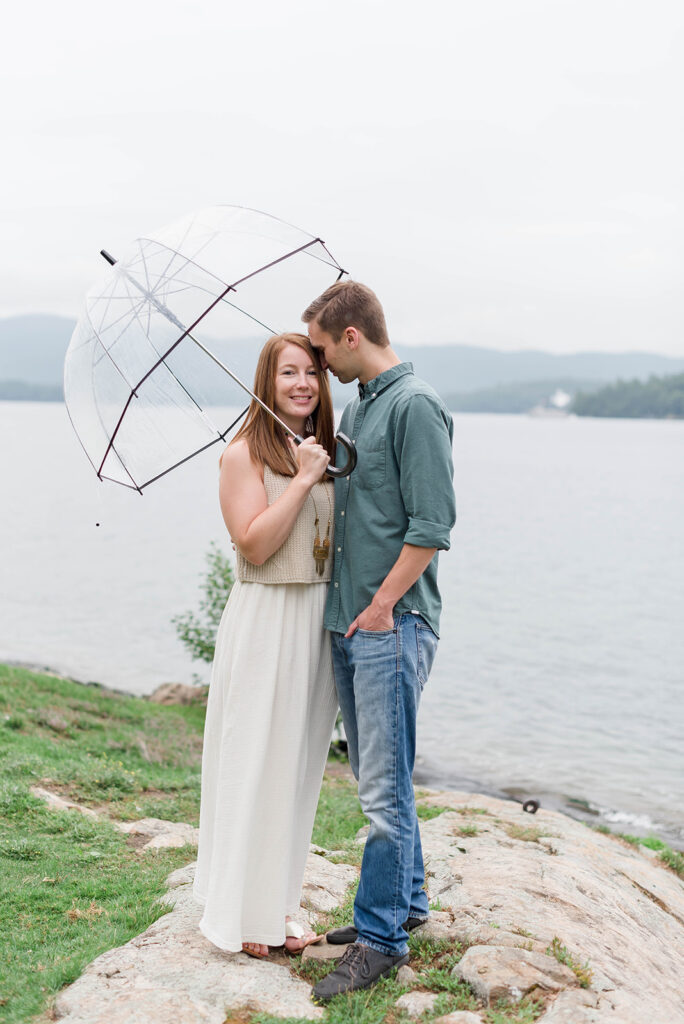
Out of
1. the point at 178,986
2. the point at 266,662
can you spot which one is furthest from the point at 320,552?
the point at 178,986

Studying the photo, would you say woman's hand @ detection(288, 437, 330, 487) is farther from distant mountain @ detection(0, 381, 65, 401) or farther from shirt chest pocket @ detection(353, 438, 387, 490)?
distant mountain @ detection(0, 381, 65, 401)

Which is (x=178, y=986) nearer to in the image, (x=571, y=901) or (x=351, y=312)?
(x=571, y=901)

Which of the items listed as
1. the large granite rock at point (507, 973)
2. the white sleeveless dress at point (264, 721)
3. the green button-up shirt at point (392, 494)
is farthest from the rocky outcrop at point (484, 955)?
the green button-up shirt at point (392, 494)

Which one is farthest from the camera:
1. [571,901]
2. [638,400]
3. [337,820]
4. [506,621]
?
[638,400]

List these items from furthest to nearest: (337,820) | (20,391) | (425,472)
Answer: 1. (20,391)
2. (337,820)
3. (425,472)

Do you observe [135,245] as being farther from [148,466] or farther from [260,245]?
[148,466]

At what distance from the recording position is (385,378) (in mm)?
4148

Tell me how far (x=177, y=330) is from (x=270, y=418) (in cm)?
60

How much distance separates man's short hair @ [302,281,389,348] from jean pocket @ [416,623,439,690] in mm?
1314

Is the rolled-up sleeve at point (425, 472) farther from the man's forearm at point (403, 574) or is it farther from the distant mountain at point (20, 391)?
the distant mountain at point (20, 391)

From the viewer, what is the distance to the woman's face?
4.21m

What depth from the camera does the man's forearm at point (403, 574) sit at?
3855 millimetres

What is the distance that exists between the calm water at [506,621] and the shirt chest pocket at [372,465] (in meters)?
1.80

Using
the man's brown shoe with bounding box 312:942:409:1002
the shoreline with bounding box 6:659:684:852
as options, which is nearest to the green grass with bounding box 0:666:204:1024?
the man's brown shoe with bounding box 312:942:409:1002
